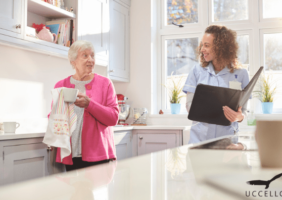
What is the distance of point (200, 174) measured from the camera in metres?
0.40

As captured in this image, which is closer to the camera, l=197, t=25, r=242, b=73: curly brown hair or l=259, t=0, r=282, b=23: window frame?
l=197, t=25, r=242, b=73: curly brown hair

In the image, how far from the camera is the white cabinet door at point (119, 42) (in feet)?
11.9

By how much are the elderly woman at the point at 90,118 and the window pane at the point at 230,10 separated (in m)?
2.59

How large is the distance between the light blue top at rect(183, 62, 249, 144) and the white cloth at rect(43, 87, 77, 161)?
2.47ft

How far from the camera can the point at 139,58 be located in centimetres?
403

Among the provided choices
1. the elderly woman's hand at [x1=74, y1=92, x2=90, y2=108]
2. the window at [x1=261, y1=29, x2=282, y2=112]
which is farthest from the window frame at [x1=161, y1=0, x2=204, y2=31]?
the elderly woman's hand at [x1=74, y1=92, x2=90, y2=108]

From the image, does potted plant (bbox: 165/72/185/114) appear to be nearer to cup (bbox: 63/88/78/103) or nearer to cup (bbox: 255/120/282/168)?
cup (bbox: 63/88/78/103)

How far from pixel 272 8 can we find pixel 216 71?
7.80 ft

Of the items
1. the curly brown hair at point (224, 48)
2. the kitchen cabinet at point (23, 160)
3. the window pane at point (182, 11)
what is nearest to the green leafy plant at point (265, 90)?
the window pane at point (182, 11)

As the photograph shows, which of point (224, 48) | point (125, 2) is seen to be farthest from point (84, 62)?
point (125, 2)

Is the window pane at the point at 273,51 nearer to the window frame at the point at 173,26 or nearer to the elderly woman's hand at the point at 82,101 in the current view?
the window frame at the point at 173,26

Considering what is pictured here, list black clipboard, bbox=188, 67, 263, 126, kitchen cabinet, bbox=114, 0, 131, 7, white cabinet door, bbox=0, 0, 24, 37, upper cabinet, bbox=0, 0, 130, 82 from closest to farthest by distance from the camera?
black clipboard, bbox=188, 67, 263, 126 → white cabinet door, bbox=0, 0, 24, 37 → upper cabinet, bbox=0, 0, 130, 82 → kitchen cabinet, bbox=114, 0, 131, 7

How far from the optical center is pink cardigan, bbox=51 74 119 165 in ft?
6.10

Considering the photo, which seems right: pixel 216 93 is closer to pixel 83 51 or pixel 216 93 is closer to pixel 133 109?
pixel 83 51
